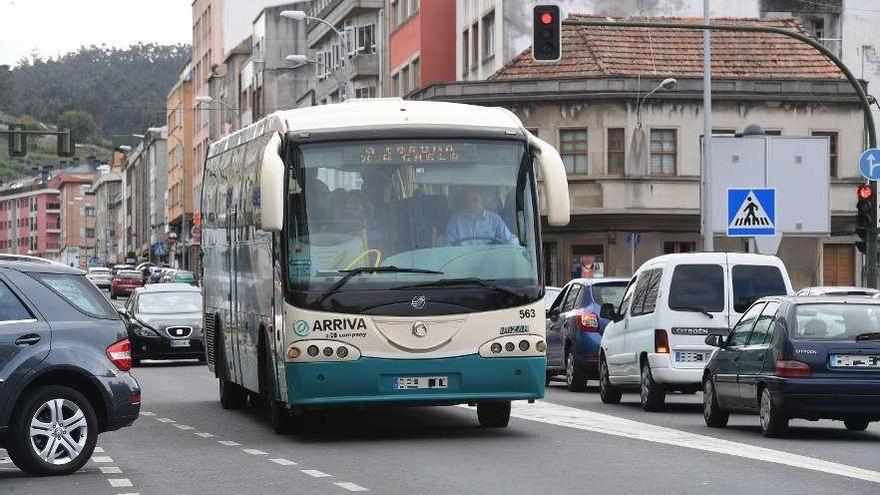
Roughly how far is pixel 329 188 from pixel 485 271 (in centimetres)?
163

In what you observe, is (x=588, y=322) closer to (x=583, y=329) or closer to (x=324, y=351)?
(x=583, y=329)

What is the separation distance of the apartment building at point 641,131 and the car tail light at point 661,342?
3495cm

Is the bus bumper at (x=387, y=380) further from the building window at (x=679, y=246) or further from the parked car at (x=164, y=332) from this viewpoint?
the building window at (x=679, y=246)

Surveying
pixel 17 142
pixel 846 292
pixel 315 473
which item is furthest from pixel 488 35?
pixel 315 473

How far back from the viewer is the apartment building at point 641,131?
58.2m

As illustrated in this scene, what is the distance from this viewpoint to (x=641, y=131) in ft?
192

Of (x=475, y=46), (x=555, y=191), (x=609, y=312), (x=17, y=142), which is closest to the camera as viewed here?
(x=555, y=191)

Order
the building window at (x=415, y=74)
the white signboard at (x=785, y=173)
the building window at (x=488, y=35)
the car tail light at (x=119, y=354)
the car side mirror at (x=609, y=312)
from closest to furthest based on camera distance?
the car tail light at (x=119, y=354)
the car side mirror at (x=609, y=312)
the white signboard at (x=785, y=173)
the building window at (x=488, y=35)
the building window at (x=415, y=74)

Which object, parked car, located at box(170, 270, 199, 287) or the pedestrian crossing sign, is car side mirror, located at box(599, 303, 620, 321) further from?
parked car, located at box(170, 270, 199, 287)

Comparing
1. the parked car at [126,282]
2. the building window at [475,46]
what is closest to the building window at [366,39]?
the building window at [475,46]

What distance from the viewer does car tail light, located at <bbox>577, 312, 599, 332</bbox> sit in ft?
91.5

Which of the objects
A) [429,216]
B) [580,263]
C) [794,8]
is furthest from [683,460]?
[794,8]

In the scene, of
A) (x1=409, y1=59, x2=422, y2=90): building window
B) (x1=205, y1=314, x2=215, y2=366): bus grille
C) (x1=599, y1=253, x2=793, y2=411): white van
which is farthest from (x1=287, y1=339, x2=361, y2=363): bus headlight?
(x1=409, y1=59, x2=422, y2=90): building window

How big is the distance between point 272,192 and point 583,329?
10748 mm
